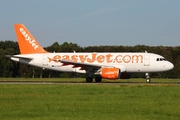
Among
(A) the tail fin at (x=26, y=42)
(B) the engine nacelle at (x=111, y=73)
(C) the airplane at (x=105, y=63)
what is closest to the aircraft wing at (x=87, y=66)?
(C) the airplane at (x=105, y=63)

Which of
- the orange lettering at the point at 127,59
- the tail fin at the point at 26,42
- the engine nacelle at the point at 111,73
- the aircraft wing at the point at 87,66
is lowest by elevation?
the engine nacelle at the point at 111,73

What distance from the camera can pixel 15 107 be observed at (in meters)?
18.5

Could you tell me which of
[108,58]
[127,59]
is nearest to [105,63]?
[108,58]

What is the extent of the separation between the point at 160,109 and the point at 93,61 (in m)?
32.4

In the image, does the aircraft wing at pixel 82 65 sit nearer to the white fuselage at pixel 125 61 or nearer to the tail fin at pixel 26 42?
the white fuselage at pixel 125 61

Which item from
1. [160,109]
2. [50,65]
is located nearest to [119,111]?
[160,109]

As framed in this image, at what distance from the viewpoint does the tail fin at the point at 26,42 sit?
5431 cm

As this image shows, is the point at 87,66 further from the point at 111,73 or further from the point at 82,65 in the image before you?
the point at 111,73

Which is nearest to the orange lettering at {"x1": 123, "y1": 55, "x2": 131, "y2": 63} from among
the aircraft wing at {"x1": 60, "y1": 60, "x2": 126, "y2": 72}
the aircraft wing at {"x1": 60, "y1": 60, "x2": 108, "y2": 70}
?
the aircraft wing at {"x1": 60, "y1": 60, "x2": 126, "y2": 72}

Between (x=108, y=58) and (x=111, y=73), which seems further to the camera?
(x=108, y=58)

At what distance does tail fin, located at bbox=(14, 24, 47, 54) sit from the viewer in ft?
178

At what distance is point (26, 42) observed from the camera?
54594 mm

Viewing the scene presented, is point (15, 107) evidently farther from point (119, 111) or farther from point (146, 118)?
point (146, 118)

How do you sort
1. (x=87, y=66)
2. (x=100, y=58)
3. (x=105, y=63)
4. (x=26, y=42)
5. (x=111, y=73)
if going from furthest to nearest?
(x=26, y=42)
(x=100, y=58)
(x=105, y=63)
(x=87, y=66)
(x=111, y=73)
